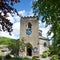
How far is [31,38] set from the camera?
177 feet

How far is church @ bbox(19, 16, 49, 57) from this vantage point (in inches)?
2116

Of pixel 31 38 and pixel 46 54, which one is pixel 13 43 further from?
pixel 46 54

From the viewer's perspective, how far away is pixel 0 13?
643 cm

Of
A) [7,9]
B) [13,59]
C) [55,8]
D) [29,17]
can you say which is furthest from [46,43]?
[7,9]

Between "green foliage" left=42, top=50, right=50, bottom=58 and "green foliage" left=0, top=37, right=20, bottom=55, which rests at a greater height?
"green foliage" left=0, top=37, right=20, bottom=55

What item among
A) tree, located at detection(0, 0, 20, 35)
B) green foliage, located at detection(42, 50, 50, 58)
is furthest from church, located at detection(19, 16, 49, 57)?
tree, located at detection(0, 0, 20, 35)

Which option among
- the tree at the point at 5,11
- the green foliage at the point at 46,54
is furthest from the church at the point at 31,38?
the tree at the point at 5,11

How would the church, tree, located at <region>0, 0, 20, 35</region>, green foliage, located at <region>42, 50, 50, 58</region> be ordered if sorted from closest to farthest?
1. tree, located at <region>0, 0, 20, 35</region>
2. green foliage, located at <region>42, 50, 50, 58</region>
3. the church

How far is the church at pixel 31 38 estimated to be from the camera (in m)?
53.8

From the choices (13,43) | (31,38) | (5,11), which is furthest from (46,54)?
(5,11)

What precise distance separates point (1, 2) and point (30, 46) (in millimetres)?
48444

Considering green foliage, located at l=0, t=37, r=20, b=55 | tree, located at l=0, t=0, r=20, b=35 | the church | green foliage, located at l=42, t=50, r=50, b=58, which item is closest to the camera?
tree, located at l=0, t=0, r=20, b=35

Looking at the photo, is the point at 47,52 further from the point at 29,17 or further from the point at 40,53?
the point at 29,17

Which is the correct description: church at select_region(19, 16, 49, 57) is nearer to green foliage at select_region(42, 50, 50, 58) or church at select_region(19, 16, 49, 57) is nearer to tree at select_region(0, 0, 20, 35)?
green foliage at select_region(42, 50, 50, 58)
